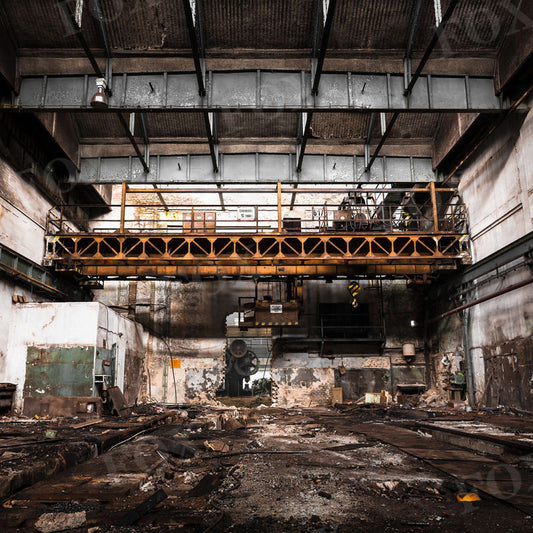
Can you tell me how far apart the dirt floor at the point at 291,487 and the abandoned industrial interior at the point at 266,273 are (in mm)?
47

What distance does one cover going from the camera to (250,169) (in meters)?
16.5

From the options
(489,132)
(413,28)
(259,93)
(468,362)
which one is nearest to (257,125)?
(259,93)

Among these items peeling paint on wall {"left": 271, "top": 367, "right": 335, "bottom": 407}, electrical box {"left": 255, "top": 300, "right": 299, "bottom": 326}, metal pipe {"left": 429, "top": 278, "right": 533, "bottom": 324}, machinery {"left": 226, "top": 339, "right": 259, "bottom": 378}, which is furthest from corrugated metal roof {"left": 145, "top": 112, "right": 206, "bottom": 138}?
metal pipe {"left": 429, "top": 278, "right": 533, "bottom": 324}

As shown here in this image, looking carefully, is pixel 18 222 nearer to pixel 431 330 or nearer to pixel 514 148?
pixel 514 148

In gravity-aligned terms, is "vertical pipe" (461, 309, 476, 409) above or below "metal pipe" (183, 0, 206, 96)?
below

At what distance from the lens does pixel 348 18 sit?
11.5 m

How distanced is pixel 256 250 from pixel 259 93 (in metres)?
4.93

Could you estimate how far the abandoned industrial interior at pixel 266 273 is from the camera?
16.4 ft

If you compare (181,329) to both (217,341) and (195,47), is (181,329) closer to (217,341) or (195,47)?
(217,341)

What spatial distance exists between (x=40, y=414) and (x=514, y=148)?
15.1 m

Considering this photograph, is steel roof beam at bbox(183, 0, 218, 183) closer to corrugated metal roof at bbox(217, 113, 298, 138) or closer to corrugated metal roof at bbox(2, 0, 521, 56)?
corrugated metal roof at bbox(2, 0, 521, 56)

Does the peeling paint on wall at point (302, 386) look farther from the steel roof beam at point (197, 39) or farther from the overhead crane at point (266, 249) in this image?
the steel roof beam at point (197, 39)

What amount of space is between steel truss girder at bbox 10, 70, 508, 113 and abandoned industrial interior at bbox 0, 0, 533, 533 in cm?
6

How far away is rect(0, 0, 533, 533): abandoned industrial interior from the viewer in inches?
197
